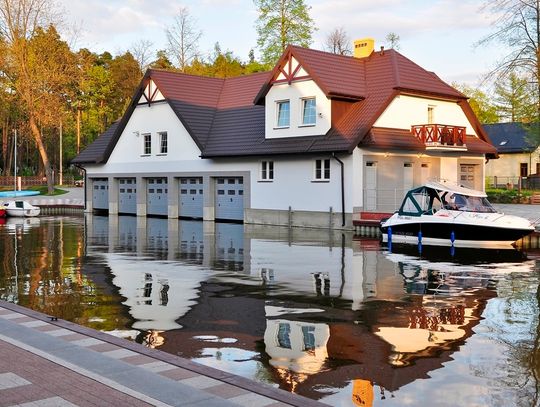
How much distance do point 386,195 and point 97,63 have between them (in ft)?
249

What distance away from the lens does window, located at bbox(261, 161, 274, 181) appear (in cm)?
3481

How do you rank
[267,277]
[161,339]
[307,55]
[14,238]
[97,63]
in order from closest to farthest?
[161,339], [267,277], [14,238], [307,55], [97,63]

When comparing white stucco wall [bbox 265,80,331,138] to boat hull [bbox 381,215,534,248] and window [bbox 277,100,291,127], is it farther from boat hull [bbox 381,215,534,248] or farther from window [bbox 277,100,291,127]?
boat hull [bbox 381,215,534,248]

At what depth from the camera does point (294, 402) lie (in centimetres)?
655

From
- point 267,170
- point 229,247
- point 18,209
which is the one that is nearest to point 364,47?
point 267,170

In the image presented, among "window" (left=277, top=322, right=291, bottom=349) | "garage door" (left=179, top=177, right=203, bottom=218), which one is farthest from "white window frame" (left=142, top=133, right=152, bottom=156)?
"window" (left=277, top=322, right=291, bottom=349)

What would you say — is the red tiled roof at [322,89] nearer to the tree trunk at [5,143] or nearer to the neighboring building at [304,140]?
the neighboring building at [304,140]

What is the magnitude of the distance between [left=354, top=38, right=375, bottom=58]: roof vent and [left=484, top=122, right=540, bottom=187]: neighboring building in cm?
3181

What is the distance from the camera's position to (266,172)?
35062 mm

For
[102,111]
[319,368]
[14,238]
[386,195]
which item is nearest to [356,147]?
[386,195]

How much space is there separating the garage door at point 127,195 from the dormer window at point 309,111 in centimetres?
1478

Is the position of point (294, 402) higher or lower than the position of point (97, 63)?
lower

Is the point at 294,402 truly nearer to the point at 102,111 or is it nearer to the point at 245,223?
the point at 245,223

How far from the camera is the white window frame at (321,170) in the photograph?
105 feet
